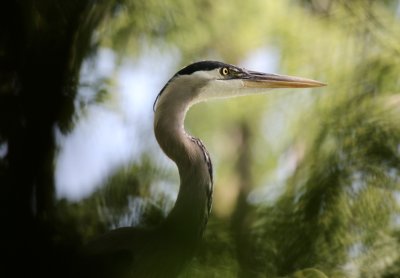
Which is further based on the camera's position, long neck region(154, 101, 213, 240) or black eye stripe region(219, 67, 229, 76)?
black eye stripe region(219, 67, 229, 76)

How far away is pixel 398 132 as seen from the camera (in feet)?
4.20

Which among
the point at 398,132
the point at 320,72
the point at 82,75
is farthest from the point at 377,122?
the point at 320,72

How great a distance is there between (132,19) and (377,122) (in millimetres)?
683

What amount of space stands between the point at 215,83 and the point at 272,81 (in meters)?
0.20

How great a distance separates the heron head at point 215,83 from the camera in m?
1.88

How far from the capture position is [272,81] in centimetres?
204

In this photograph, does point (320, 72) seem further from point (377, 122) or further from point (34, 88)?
point (34, 88)

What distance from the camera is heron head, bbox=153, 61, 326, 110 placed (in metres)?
1.88

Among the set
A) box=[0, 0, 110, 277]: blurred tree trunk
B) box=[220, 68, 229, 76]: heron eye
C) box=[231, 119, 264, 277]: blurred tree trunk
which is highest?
box=[220, 68, 229, 76]: heron eye

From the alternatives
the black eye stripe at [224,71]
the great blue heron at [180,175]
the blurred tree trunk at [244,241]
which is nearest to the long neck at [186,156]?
the great blue heron at [180,175]

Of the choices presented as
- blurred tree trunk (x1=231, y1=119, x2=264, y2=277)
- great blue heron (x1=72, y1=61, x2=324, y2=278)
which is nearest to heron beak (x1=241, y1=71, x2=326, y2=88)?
great blue heron (x1=72, y1=61, x2=324, y2=278)

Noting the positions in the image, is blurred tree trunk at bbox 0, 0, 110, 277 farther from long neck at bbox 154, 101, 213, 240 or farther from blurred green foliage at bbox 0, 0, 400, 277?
long neck at bbox 154, 101, 213, 240

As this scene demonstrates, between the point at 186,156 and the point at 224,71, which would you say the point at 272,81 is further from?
the point at 186,156

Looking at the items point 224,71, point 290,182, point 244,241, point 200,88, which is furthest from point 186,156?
point 244,241
